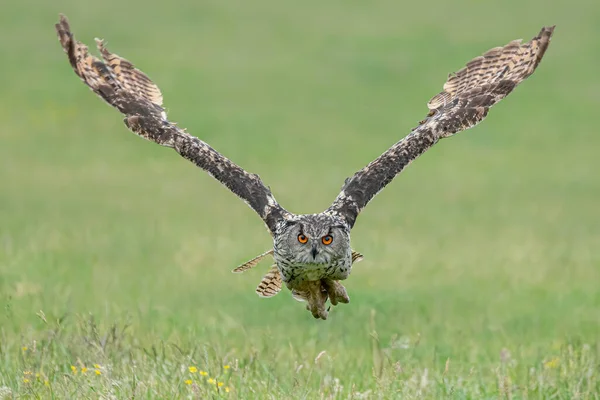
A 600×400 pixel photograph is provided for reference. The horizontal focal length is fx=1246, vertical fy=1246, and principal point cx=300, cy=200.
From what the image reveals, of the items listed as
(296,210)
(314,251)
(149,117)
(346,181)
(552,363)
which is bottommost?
(552,363)

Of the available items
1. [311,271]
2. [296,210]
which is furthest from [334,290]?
[296,210]

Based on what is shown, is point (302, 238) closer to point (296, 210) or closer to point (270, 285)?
point (270, 285)

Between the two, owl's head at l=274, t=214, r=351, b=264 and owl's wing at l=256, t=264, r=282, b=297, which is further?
owl's wing at l=256, t=264, r=282, b=297

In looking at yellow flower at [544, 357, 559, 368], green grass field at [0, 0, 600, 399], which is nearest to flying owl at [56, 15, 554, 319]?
green grass field at [0, 0, 600, 399]

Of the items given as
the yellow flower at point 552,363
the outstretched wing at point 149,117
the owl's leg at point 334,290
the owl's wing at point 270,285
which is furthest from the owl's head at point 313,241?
the yellow flower at point 552,363

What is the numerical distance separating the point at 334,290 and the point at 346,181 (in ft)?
3.24

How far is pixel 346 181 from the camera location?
352 inches

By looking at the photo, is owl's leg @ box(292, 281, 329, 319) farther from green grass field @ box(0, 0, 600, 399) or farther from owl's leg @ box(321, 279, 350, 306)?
green grass field @ box(0, 0, 600, 399)

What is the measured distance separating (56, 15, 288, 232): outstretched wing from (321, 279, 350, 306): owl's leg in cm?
53

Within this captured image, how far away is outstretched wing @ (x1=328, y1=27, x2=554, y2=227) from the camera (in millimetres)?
8867

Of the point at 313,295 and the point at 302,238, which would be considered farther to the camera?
the point at 313,295

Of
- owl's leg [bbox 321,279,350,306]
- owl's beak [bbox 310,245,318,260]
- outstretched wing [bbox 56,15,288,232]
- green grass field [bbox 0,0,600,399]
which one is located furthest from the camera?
outstretched wing [bbox 56,15,288,232]

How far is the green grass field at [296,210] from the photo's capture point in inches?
321

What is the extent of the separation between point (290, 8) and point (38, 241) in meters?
20.8
